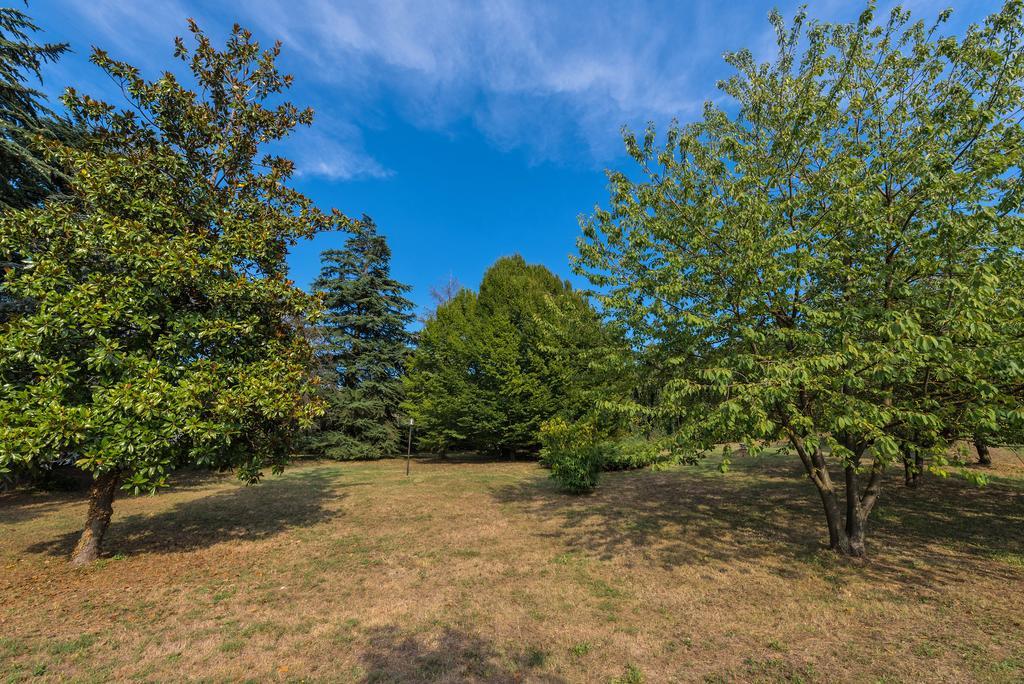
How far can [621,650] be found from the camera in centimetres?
475

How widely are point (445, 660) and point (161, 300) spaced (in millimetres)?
7157

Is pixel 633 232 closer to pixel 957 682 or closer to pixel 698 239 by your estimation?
pixel 698 239

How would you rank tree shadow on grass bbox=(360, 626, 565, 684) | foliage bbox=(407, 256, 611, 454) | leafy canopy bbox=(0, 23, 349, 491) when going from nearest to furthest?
1. tree shadow on grass bbox=(360, 626, 565, 684)
2. leafy canopy bbox=(0, 23, 349, 491)
3. foliage bbox=(407, 256, 611, 454)

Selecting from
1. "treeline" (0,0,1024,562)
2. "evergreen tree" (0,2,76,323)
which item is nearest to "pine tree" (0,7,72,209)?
"evergreen tree" (0,2,76,323)

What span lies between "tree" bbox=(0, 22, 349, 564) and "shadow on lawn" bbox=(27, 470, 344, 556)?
1290 millimetres

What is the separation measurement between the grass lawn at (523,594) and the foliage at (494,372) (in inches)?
432

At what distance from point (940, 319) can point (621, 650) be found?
545 cm

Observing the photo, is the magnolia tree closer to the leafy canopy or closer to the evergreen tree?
the leafy canopy

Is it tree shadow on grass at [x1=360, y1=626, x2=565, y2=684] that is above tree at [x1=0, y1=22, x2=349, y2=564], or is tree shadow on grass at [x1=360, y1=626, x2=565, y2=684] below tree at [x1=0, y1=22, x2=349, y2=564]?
below

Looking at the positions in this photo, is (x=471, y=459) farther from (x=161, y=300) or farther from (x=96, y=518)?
(x=161, y=300)

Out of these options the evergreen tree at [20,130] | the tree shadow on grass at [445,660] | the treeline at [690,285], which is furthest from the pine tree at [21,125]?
the tree shadow on grass at [445,660]

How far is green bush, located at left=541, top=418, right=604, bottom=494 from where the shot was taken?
44.0ft

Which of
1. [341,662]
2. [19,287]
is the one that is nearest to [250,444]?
[19,287]

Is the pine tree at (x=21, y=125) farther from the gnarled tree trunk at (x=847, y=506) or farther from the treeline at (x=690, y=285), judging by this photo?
the gnarled tree trunk at (x=847, y=506)
